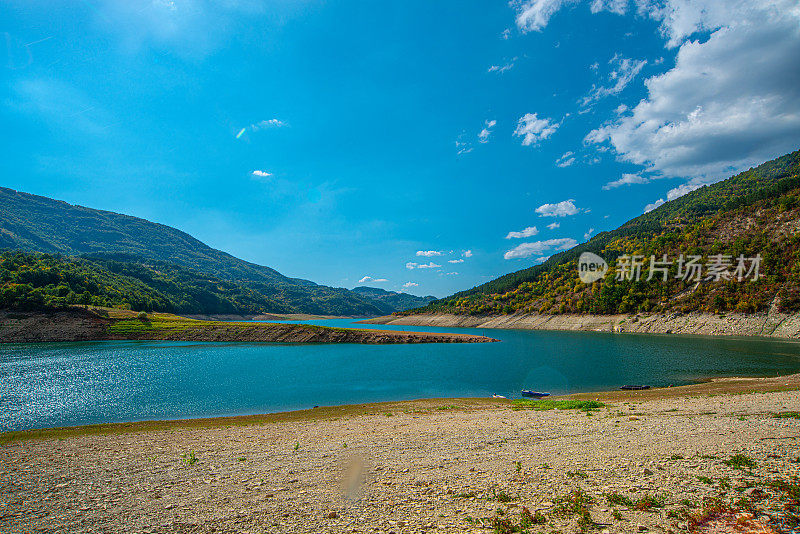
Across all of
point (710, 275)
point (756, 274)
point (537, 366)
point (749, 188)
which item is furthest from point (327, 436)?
point (749, 188)

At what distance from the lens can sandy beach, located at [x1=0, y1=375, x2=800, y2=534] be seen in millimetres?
7539

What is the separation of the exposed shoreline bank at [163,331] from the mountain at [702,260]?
52.5m

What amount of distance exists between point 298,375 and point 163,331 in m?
67.7

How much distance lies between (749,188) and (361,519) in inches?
8633

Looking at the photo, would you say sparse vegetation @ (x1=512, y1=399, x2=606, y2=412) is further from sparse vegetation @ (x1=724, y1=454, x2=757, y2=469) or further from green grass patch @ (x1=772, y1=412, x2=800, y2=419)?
sparse vegetation @ (x1=724, y1=454, x2=757, y2=469)

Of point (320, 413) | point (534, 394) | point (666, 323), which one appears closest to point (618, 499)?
point (320, 413)

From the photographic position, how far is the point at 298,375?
41.6 m

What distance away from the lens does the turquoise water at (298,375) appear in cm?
2714

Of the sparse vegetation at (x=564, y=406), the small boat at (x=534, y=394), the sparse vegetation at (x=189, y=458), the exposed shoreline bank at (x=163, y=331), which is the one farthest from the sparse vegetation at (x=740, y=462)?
the exposed shoreline bank at (x=163, y=331)

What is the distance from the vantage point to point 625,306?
102 m

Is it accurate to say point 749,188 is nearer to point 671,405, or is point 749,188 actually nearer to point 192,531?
point 671,405

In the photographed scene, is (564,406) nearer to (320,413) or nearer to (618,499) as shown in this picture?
(618,499)

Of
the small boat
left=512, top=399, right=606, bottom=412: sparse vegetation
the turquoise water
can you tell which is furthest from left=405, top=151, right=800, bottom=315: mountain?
left=512, top=399, right=606, bottom=412: sparse vegetation

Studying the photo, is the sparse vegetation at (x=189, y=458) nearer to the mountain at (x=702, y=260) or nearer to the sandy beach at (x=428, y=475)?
the sandy beach at (x=428, y=475)
